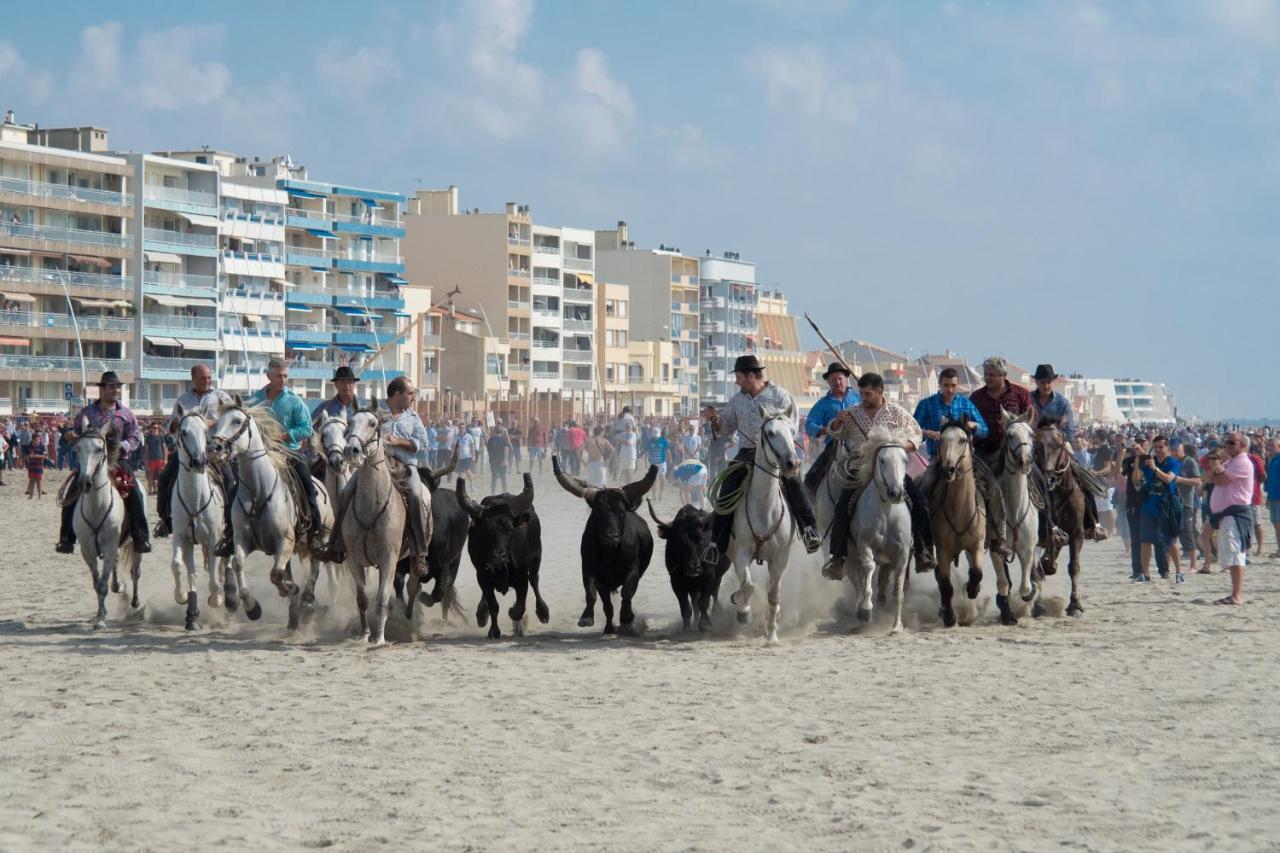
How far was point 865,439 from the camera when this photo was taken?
16750mm

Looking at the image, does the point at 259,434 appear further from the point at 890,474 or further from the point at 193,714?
the point at 890,474

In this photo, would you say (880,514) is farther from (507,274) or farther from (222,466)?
(507,274)

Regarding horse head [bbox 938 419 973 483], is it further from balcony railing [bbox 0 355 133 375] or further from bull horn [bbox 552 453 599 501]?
balcony railing [bbox 0 355 133 375]

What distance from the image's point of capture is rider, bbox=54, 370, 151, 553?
17.0 meters

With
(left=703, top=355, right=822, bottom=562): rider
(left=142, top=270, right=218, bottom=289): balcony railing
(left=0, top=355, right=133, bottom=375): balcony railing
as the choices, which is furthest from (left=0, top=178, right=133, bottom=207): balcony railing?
(left=703, top=355, right=822, bottom=562): rider

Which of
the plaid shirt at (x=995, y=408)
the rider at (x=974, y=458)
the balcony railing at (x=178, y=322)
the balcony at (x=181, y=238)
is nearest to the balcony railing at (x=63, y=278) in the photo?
the balcony railing at (x=178, y=322)

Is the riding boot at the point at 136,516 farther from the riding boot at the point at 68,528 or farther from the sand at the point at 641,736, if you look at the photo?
the sand at the point at 641,736

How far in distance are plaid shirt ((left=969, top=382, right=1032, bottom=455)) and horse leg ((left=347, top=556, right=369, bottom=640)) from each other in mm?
6202

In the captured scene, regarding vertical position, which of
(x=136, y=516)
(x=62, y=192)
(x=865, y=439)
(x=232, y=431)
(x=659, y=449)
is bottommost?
(x=136, y=516)

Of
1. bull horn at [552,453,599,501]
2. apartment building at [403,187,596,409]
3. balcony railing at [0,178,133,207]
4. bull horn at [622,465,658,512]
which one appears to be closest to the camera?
bull horn at [622,465,658,512]

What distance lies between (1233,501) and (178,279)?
7995 centimetres

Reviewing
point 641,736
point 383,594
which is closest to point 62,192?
point 383,594

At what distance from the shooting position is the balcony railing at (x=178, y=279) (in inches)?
3626

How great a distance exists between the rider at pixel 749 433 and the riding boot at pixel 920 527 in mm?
895
